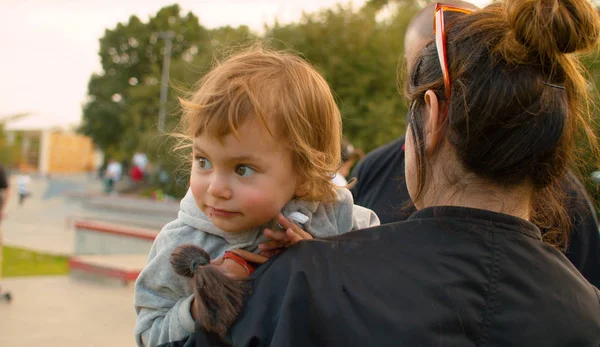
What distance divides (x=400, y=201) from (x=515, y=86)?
1.34 m

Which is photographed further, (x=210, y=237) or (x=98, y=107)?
(x=98, y=107)

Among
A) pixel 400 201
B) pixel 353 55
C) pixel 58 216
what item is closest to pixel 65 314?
pixel 400 201

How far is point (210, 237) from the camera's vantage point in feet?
5.76

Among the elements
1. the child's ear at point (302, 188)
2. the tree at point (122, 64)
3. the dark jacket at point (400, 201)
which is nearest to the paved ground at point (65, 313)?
the dark jacket at point (400, 201)

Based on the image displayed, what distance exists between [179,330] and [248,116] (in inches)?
20.5

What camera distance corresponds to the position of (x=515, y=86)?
1323 mm

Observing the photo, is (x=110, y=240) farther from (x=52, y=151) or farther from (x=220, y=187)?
(x=52, y=151)

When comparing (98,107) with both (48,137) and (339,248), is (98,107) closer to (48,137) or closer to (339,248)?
(48,137)

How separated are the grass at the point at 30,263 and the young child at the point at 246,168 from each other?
10.2 meters

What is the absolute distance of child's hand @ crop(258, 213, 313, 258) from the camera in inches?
60.3

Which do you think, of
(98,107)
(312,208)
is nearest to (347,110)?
(312,208)

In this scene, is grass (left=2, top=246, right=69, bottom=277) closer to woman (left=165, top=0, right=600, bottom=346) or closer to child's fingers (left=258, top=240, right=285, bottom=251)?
child's fingers (left=258, top=240, right=285, bottom=251)

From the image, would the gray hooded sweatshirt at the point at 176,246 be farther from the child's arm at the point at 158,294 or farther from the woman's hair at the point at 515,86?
the woman's hair at the point at 515,86

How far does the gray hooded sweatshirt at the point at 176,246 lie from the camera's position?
168 cm
